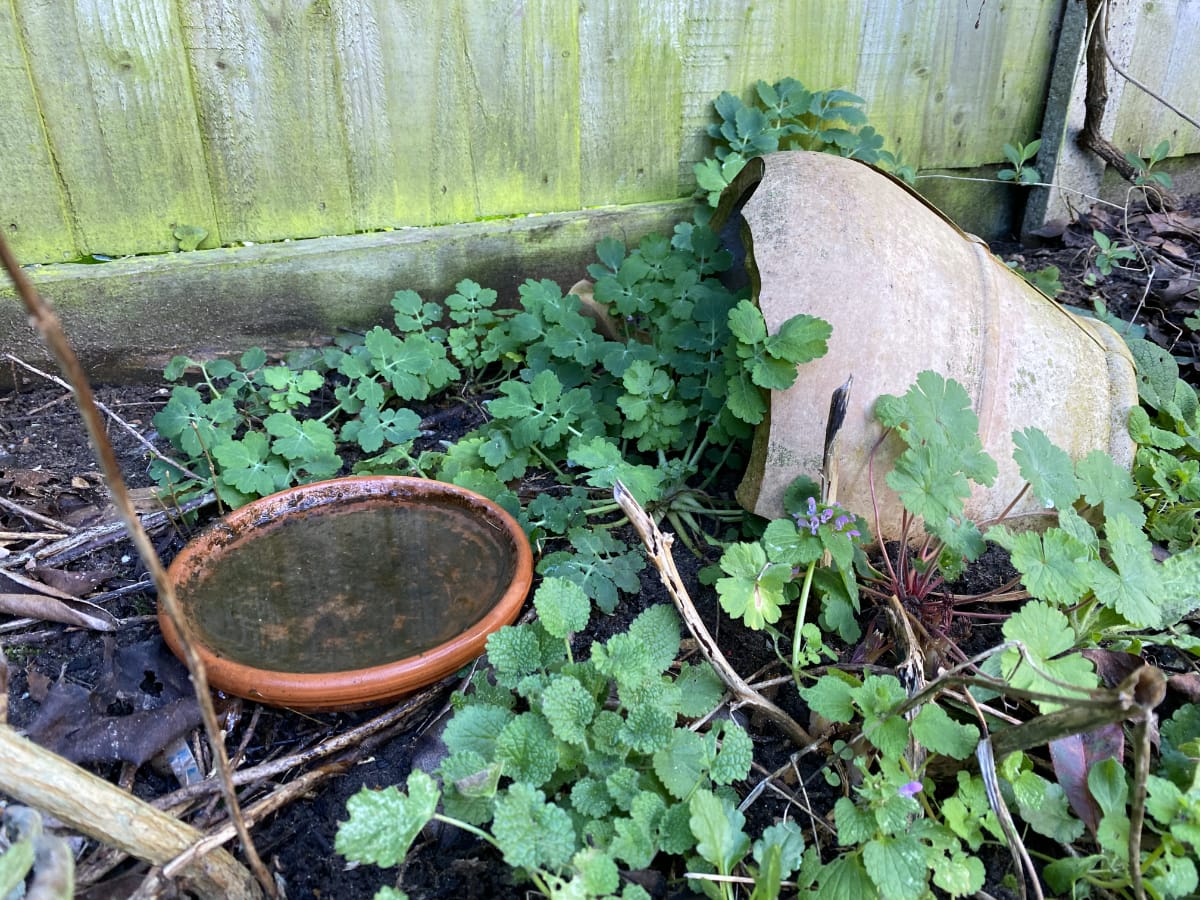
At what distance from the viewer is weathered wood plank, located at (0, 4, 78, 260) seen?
6.54 feet

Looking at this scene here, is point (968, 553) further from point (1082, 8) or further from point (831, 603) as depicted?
point (1082, 8)

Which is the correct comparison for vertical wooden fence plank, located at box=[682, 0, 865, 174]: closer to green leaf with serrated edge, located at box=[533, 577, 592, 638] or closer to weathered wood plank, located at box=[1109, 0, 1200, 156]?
weathered wood plank, located at box=[1109, 0, 1200, 156]

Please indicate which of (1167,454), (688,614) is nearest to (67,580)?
(688,614)

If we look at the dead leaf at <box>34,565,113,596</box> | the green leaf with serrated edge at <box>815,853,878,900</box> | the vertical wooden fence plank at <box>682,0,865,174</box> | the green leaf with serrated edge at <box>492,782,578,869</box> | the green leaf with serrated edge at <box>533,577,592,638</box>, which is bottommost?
the dead leaf at <box>34,565,113,596</box>

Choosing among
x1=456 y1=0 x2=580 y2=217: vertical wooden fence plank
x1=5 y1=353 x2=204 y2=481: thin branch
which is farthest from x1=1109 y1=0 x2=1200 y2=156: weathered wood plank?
x1=5 y1=353 x2=204 y2=481: thin branch

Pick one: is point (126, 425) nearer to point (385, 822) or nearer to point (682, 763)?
point (385, 822)

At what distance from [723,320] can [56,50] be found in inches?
69.3

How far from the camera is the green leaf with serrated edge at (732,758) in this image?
1178mm

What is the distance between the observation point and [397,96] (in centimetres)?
234

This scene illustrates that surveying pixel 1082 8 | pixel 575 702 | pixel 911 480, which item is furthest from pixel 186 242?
pixel 1082 8

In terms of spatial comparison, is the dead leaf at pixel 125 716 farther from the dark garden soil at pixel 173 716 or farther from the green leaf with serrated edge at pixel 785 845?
the green leaf with serrated edge at pixel 785 845

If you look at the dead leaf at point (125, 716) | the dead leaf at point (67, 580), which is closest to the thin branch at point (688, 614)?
the dead leaf at point (125, 716)

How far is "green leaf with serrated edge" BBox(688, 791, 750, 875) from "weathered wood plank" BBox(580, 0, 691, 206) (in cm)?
205

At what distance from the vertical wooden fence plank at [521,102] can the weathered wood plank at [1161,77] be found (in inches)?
81.1
